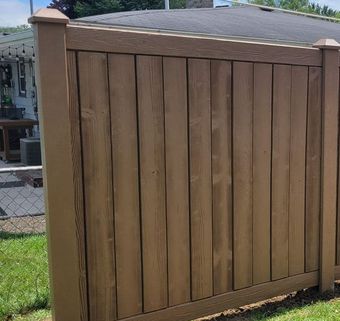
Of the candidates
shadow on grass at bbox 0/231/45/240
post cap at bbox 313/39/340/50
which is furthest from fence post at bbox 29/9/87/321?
shadow on grass at bbox 0/231/45/240

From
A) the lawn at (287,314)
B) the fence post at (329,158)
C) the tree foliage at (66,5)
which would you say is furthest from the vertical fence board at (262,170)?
the tree foliage at (66,5)

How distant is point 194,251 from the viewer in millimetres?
3111

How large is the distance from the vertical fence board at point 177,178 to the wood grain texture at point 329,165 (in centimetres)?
117

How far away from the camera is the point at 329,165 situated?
3.64m

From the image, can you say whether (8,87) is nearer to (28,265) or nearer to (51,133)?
(28,265)

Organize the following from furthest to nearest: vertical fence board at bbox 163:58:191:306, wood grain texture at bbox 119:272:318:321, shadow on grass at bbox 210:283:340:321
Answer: shadow on grass at bbox 210:283:340:321, wood grain texture at bbox 119:272:318:321, vertical fence board at bbox 163:58:191:306

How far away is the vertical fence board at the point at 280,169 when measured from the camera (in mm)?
3371

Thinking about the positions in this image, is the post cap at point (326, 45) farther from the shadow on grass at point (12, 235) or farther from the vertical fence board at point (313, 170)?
the shadow on grass at point (12, 235)

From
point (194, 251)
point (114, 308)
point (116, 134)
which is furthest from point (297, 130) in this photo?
point (114, 308)

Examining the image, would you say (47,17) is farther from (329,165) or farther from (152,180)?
(329,165)

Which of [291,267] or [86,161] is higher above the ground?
[86,161]

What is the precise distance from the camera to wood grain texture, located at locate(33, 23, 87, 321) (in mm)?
2492

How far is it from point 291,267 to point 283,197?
21.0 inches

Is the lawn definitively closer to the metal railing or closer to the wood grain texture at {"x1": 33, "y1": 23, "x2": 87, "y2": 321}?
the metal railing
